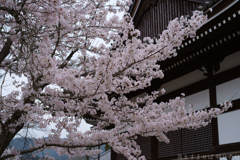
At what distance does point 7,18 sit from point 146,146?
643 centimetres

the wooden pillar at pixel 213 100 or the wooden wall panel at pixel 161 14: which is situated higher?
the wooden wall panel at pixel 161 14

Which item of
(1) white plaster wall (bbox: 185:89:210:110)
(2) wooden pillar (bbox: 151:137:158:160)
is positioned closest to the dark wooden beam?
(1) white plaster wall (bbox: 185:89:210:110)

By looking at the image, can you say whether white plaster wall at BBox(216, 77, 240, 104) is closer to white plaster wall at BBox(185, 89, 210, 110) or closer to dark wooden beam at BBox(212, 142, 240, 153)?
white plaster wall at BBox(185, 89, 210, 110)

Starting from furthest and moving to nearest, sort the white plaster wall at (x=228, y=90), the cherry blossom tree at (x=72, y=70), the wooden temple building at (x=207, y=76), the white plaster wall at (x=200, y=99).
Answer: the white plaster wall at (x=200, y=99), the white plaster wall at (x=228, y=90), the wooden temple building at (x=207, y=76), the cherry blossom tree at (x=72, y=70)

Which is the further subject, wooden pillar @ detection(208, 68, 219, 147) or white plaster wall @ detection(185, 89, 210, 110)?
white plaster wall @ detection(185, 89, 210, 110)

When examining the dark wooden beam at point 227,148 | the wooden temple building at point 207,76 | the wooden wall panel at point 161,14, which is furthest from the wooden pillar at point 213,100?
the wooden wall panel at point 161,14

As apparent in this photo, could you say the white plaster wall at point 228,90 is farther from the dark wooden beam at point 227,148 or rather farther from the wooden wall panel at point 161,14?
the wooden wall panel at point 161,14

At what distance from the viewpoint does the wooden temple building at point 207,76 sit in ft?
17.4

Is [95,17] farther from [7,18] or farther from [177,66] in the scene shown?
[177,66]

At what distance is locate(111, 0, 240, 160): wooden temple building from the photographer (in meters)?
5.29

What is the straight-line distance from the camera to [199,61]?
6.64 m

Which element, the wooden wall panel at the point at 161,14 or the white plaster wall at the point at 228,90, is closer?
the white plaster wall at the point at 228,90

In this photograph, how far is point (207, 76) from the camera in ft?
22.2

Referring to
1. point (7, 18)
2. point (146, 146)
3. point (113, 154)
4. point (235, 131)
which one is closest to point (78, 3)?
point (7, 18)
